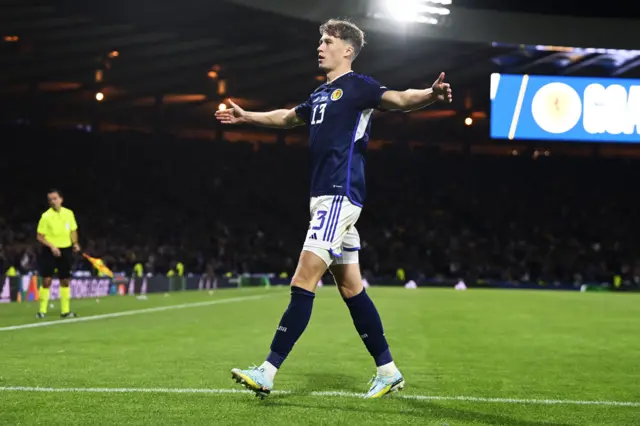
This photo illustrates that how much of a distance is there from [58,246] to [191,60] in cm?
2088

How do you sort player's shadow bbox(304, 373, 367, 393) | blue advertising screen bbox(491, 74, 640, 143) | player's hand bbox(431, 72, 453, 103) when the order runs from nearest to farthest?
1. player's hand bbox(431, 72, 453, 103)
2. player's shadow bbox(304, 373, 367, 393)
3. blue advertising screen bbox(491, 74, 640, 143)

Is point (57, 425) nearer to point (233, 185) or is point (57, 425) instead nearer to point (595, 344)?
point (595, 344)

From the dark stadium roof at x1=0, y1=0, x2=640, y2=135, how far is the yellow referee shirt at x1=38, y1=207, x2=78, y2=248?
13129 millimetres

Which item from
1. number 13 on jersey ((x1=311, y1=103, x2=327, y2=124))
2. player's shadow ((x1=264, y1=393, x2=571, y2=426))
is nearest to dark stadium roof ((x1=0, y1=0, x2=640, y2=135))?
number 13 on jersey ((x1=311, y1=103, x2=327, y2=124))

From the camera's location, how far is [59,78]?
3475 cm

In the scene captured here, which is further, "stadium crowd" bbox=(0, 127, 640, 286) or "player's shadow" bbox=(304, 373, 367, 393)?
"stadium crowd" bbox=(0, 127, 640, 286)

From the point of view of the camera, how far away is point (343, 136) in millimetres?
4996

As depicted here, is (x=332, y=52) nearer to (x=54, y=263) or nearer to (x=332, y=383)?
(x=332, y=383)

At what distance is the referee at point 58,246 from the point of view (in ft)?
41.7

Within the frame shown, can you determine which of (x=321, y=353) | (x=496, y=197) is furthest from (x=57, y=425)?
(x=496, y=197)

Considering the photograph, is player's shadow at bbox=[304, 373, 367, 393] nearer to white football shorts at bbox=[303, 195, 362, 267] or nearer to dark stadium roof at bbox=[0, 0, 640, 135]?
white football shorts at bbox=[303, 195, 362, 267]

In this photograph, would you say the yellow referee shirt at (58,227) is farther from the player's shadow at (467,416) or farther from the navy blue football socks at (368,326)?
the player's shadow at (467,416)

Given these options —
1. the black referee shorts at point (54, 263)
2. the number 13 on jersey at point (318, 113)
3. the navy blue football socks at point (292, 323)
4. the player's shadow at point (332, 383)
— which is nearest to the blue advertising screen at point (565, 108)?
the black referee shorts at point (54, 263)

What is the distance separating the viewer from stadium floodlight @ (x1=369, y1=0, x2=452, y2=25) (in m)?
26.8
